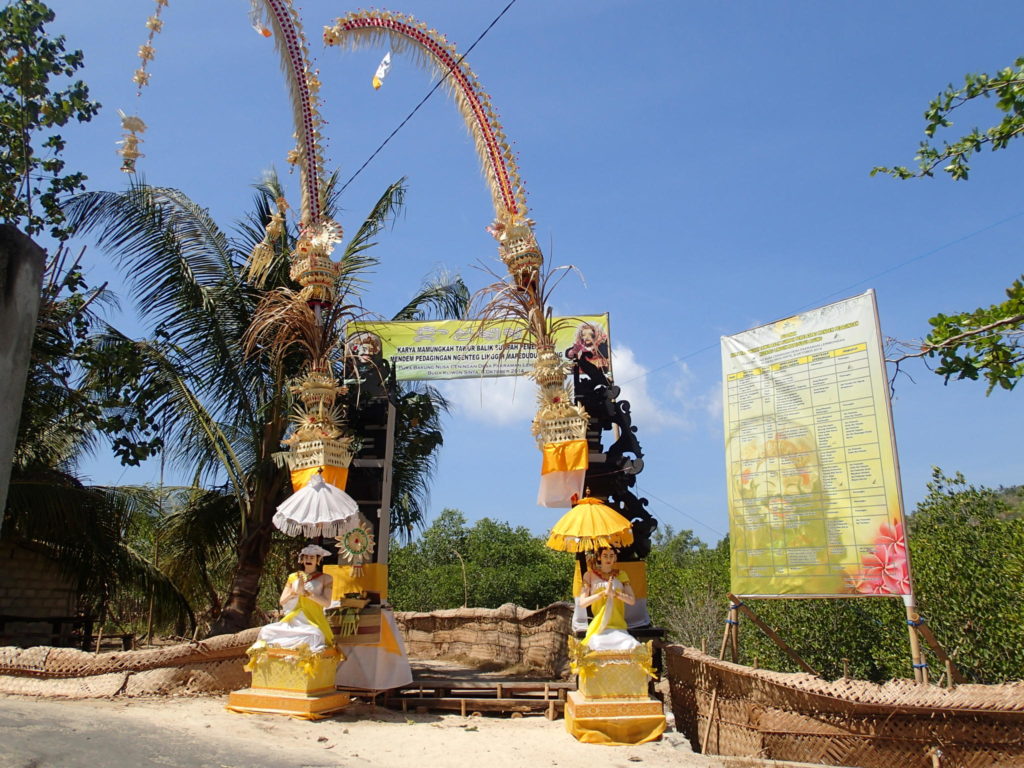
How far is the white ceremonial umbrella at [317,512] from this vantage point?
6.89m

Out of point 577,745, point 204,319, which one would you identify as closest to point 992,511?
point 577,745

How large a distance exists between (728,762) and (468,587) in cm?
1408

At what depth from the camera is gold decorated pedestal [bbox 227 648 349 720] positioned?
6090 millimetres

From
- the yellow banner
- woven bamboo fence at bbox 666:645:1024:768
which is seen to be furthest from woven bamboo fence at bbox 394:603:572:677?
woven bamboo fence at bbox 666:645:1024:768

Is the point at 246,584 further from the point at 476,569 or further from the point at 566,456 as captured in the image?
the point at 476,569

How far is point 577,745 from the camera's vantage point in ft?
17.9

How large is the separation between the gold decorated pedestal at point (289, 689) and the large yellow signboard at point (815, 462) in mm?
3354

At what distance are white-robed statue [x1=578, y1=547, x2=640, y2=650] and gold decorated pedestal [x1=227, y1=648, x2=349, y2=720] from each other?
7.00ft

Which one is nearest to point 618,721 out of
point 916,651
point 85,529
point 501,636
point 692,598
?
point 916,651

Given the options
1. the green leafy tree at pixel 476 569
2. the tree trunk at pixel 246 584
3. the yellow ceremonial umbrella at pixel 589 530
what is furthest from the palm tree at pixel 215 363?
the green leafy tree at pixel 476 569

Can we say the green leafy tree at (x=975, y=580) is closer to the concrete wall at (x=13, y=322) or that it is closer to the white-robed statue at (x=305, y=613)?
the white-robed statue at (x=305, y=613)

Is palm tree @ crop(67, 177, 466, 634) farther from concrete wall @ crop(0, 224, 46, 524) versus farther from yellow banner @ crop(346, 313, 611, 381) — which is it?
concrete wall @ crop(0, 224, 46, 524)

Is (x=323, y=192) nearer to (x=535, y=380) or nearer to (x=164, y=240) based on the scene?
(x=164, y=240)

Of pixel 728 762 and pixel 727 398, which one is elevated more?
pixel 727 398
